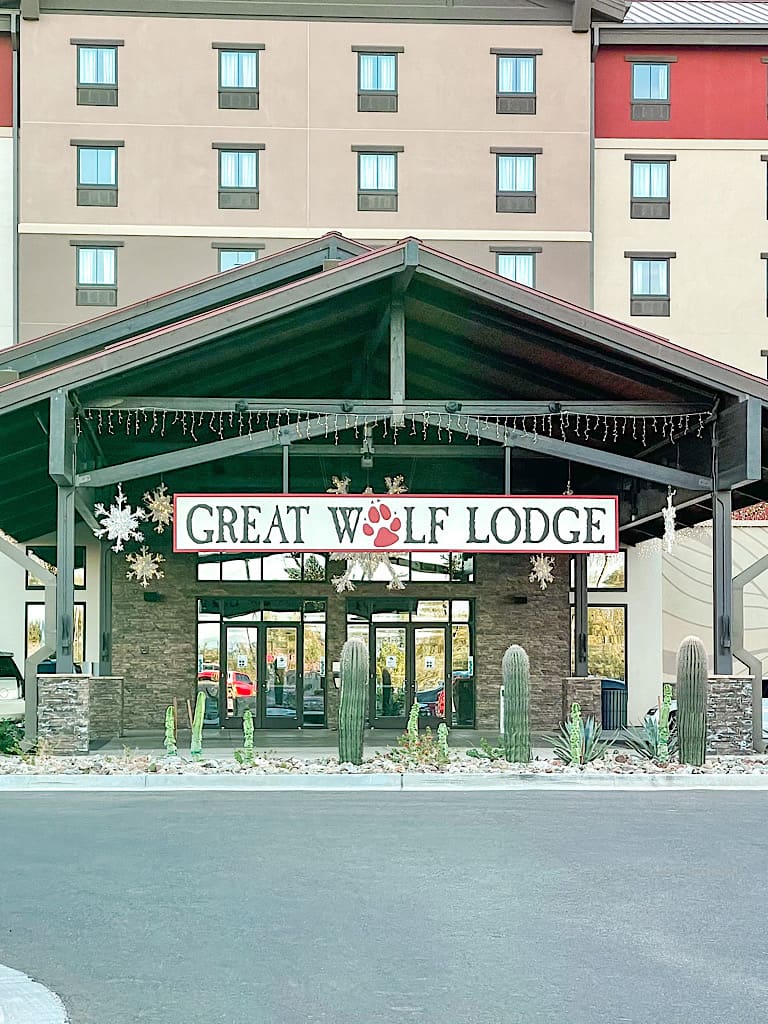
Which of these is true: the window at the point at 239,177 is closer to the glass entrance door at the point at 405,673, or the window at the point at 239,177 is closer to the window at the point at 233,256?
the window at the point at 233,256

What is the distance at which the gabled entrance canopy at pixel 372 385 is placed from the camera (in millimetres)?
18766

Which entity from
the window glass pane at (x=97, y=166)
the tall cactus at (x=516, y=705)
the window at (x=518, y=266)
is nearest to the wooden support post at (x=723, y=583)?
the tall cactus at (x=516, y=705)

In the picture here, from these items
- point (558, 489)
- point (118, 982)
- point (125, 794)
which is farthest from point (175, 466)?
point (118, 982)

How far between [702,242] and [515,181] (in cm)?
587

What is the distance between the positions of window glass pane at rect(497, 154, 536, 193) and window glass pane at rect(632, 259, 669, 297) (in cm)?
399

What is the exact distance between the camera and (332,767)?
1836 cm

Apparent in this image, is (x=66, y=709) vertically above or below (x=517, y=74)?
below

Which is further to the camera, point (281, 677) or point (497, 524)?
point (281, 677)

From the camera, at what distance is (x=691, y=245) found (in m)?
40.8

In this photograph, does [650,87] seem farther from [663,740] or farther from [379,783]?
[379,783]

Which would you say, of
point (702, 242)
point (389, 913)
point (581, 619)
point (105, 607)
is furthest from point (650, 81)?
point (389, 913)

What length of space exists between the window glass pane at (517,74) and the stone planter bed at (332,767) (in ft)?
86.9

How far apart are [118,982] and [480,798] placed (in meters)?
8.87

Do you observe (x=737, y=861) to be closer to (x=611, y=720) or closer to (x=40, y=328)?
(x=611, y=720)
